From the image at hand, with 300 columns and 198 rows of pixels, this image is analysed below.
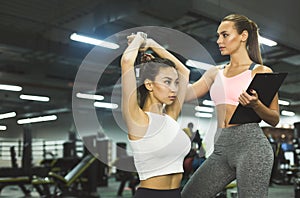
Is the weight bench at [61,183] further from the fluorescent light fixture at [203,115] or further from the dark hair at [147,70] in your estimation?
the dark hair at [147,70]

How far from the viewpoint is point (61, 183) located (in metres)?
4.61

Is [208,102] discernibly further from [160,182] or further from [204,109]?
[160,182]

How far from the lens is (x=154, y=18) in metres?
3.85

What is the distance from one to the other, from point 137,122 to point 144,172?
160mm

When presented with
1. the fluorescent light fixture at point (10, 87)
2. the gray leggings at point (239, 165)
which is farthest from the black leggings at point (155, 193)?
the fluorescent light fixture at point (10, 87)

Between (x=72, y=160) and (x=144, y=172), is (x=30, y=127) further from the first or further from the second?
(x=144, y=172)

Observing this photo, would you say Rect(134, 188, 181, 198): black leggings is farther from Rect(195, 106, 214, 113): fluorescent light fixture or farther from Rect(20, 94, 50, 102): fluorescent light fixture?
Rect(20, 94, 50, 102): fluorescent light fixture

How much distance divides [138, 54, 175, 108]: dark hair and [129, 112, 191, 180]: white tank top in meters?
0.08

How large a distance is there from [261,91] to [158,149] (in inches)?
15.3

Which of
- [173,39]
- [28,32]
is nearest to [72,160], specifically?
[28,32]

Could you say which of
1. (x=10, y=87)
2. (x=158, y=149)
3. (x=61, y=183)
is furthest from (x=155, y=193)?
(x=10, y=87)

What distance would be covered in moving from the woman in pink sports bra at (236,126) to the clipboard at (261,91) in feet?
0.07

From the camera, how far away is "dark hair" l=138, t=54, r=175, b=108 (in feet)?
4.04

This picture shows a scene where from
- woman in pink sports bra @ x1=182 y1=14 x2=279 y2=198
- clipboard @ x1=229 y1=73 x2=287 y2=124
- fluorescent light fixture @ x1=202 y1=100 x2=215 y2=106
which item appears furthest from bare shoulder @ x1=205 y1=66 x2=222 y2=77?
clipboard @ x1=229 y1=73 x2=287 y2=124
